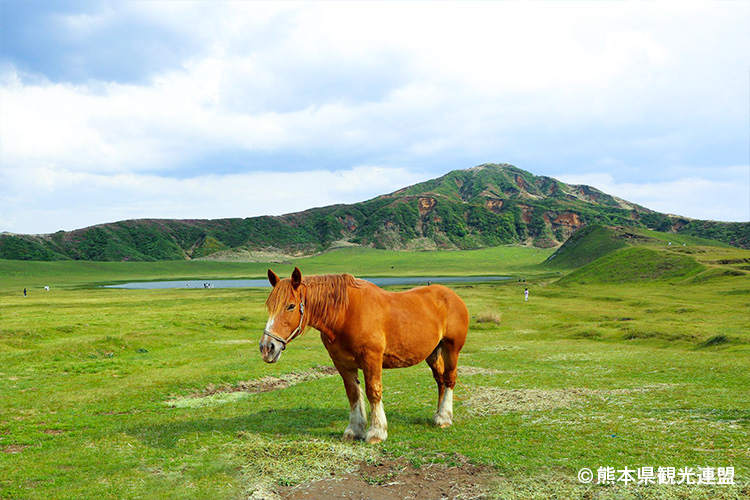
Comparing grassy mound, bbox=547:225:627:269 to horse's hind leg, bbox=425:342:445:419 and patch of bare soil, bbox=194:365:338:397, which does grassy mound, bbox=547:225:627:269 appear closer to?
patch of bare soil, bbox=194:365:338:397

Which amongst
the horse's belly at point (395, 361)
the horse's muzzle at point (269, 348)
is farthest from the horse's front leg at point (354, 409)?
the horse's muzzle at point (269, 348)

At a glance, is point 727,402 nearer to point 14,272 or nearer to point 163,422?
point 163,422

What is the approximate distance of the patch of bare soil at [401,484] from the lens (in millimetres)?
7463

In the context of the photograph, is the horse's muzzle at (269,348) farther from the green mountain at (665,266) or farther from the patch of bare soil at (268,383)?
the green mountain at (665,266)

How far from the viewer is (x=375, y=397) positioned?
9.70m

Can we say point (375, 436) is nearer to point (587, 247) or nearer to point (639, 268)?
point (639, 268)

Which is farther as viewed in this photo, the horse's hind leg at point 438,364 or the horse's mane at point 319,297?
the horse's hind leg at point 438,364

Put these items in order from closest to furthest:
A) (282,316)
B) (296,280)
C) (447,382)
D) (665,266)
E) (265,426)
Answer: (282,316)
(296,280)
(447,382)
(265,426)
(665,266)

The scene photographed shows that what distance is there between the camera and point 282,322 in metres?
8.92

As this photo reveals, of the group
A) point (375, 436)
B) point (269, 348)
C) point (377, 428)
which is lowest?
point (375, 436)

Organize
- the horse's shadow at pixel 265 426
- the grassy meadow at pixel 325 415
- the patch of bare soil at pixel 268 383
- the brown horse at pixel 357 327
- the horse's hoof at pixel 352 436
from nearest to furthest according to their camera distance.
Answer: the grassy meadow at pixel 325 415 → the brown horse at pixel 357 327 → the horse's hoof at pixel 352 436 → the horse's shadow at pixel 265 426 → the patch of bare soil at pixel 268 383

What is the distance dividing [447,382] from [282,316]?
4.68 meters

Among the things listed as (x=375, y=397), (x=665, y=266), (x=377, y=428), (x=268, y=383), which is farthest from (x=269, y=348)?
(x=665, y=266)

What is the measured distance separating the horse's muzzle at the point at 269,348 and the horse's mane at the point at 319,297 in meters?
0.55
